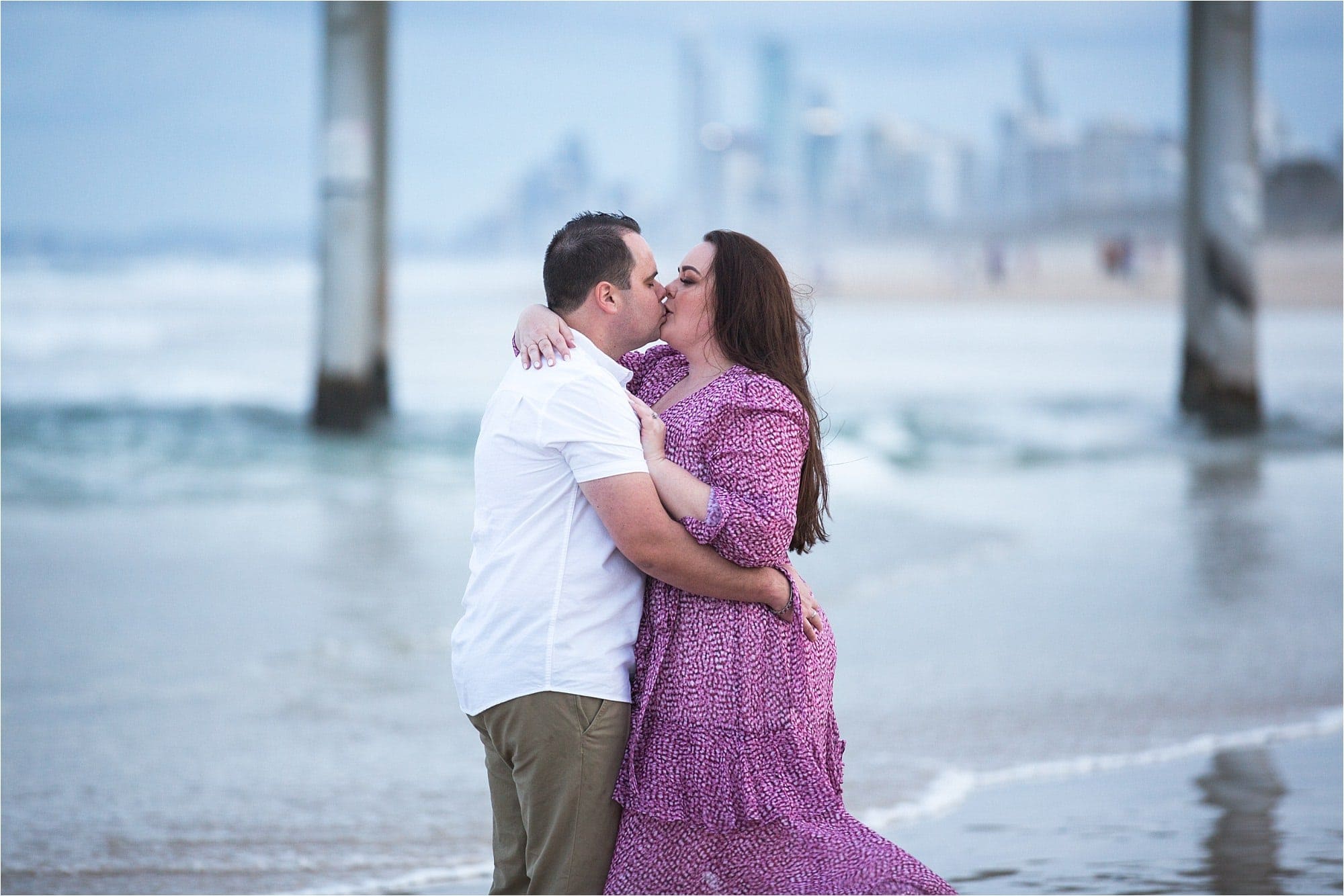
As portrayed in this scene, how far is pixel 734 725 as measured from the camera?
2.46 m

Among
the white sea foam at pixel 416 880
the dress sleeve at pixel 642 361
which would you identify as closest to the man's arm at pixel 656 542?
the dress sleeve at pixel 642 361

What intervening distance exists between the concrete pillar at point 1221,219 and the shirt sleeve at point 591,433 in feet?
40.3

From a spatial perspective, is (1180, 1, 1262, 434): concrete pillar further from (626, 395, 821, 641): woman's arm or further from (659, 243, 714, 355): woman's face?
(626, 395, 821, 641): woman's arm

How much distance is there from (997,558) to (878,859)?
620 centimetres

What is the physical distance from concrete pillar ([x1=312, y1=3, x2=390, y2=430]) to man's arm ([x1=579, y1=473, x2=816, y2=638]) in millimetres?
11649

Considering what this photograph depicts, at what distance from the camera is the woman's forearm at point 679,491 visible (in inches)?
95.4

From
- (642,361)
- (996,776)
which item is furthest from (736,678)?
(996,776)

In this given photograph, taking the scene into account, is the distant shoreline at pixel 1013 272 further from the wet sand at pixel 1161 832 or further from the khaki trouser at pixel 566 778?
the khaki trouser at pixel 566 778

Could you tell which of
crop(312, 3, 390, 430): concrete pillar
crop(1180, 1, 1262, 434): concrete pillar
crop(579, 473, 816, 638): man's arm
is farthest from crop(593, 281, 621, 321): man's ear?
crop(1180, 1, 1262, 434): concrete pillar

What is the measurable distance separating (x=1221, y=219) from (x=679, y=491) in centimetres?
1254

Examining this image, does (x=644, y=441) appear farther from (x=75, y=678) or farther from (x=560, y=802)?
(x=75, y=678)

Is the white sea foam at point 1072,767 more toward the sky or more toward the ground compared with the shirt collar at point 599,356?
more toward the ground

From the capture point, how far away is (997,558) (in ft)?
27.6

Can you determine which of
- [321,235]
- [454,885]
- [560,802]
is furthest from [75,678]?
[321,235]
